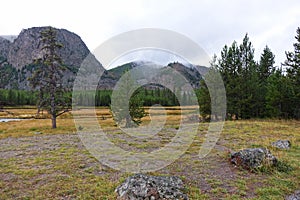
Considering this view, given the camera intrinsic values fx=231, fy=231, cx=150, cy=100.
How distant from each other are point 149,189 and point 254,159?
5054 millimetres

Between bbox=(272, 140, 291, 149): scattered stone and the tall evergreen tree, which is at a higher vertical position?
the tall evergreen tree

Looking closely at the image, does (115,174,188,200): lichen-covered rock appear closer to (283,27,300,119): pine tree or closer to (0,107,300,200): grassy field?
(0,107,300,200): grassy field

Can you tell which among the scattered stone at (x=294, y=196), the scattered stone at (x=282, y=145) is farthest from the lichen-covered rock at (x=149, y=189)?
the scattered stone at (x=282, y=145)

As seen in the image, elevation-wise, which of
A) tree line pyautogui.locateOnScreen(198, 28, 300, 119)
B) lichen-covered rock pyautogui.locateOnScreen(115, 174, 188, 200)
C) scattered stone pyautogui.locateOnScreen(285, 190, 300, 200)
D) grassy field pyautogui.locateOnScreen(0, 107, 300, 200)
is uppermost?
tree line pyautogui.locateOnScreen(198, 28, 300, 119)

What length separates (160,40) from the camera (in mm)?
11258

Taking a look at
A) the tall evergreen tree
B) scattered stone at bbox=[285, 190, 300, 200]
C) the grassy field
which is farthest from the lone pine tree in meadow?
scattered stone at bbox=[285, 190, 300, 200]

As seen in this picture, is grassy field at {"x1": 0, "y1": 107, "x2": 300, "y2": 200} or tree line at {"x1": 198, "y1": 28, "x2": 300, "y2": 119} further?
tree line at {"x1": 198, "y1": 28, "x2": 300, "y2": 119}

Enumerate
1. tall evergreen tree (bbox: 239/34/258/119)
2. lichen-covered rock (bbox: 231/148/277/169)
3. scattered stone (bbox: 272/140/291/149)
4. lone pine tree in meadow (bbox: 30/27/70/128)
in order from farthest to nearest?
tall evergreen tree (bbox: 239/34/258/119) < lone pine tree in meadow (bbox: 30/27/70/128) < scattered stone (bbox: 272/140/291/149) < lichen-covered rock (bbox: 231/148/277/169)

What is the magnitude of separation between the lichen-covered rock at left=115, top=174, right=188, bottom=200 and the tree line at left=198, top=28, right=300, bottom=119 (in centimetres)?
2479

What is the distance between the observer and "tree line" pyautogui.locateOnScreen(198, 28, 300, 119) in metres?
29.7

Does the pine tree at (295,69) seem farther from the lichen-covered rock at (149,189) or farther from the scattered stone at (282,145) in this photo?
the lichen-covered rock at (149,189)

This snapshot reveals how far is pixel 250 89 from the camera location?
31172 mm

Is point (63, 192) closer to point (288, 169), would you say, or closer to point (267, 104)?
point (288, 169)

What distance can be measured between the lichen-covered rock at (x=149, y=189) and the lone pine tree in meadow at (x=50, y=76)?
24.3 meters
